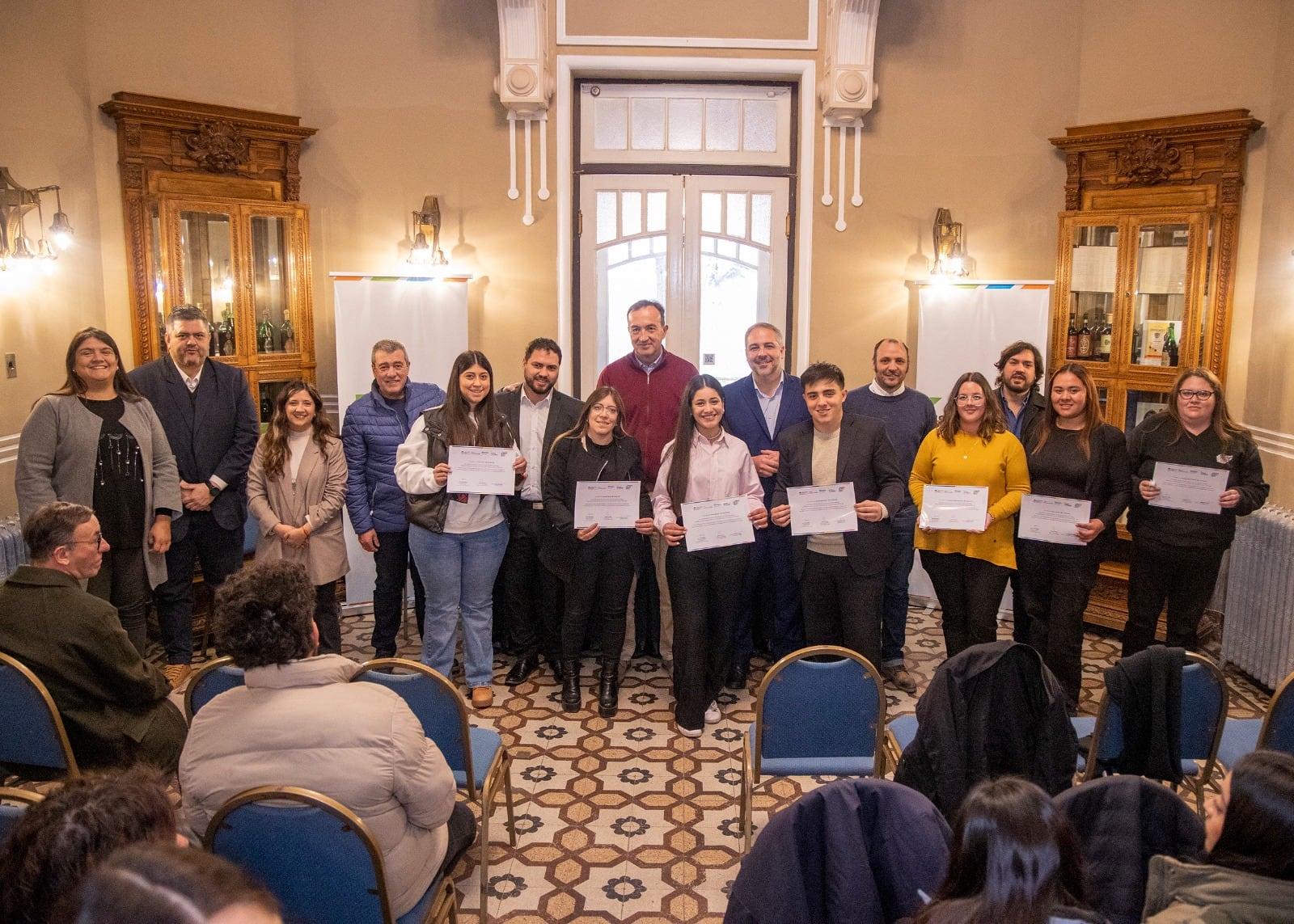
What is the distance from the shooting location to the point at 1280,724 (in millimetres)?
2750

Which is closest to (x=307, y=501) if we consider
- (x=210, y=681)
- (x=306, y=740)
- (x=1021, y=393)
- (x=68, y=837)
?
(x=210, y=681)

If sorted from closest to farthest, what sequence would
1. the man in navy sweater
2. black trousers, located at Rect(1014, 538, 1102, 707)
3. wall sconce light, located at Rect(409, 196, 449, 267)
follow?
1. black trousers, located at Rect(1014, 538, 1102, 707)
2. the man in navy sweater
3. wall sconce light, located at Rect(409, 196, 449, 267)

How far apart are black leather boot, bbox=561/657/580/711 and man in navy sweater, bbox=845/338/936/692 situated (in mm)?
1479

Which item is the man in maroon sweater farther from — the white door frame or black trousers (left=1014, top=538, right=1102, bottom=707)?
the white door frame

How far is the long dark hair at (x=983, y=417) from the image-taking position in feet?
13.1

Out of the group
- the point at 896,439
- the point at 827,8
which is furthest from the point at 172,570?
the point at 827,8

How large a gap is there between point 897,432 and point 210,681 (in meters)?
3.25

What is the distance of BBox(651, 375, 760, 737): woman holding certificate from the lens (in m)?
3.93

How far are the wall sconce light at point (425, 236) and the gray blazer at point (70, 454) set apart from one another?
237cm

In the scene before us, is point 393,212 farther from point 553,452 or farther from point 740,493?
point 740,493

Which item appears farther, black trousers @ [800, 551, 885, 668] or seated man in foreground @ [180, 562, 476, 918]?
black trousers @ [800, 551, 885, 668]

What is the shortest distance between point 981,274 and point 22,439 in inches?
216

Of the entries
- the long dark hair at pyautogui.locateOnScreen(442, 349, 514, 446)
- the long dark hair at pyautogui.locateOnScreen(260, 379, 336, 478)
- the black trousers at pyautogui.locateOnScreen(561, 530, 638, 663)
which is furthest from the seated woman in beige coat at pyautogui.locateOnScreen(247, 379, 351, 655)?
the black trousers at pyautogui.locateOnScreen(561, 530, 638, 663)

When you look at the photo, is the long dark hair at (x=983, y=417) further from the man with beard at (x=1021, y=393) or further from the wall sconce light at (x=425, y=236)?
the wall sconce light at (x=425, y=236)
